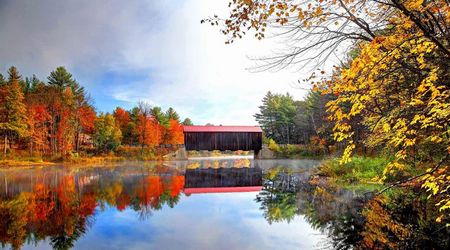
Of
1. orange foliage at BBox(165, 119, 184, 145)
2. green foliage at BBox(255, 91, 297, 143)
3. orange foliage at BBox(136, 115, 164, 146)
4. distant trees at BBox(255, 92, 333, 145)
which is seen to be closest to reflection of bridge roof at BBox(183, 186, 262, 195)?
orange foliage at BBox(136, 115, 164, 146)

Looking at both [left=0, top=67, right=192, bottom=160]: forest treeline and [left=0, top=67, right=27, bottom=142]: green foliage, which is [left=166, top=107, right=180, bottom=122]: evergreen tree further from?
[left=0, top=67, right=27, bottom=142]: green foliage

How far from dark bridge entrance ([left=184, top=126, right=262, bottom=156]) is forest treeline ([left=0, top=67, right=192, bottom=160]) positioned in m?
6.72

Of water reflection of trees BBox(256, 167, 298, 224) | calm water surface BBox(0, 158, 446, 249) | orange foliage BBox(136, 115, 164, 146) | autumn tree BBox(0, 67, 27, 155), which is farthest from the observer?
orange foliage BBox(136, 115, 164, 146)

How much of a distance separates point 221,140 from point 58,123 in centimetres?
1844

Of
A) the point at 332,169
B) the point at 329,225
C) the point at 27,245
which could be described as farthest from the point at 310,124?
the point at 27,245

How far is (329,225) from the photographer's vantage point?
664 centimetres

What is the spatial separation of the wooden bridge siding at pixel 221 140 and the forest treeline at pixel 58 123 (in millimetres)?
6744

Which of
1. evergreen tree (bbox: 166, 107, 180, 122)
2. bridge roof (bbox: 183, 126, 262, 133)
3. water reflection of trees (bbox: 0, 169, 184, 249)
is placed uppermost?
evergreen tree (bbox: 166, 107, 180, 122)

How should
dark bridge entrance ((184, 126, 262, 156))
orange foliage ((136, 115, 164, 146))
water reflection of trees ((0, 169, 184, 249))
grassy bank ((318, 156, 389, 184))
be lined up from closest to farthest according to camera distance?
water reflection of trees ((0, 169, 184, 249)) < grassy bank ((318, 156, 389, 184)) < dark bridge entrance ((184, 126, 262, 156)) < orange foliage ((136, 115, 164, 146))

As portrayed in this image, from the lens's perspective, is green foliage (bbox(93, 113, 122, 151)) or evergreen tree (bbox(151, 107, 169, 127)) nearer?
green foliage (bbox(93, 113, 122, 151))

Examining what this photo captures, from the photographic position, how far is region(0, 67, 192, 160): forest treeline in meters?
30.5

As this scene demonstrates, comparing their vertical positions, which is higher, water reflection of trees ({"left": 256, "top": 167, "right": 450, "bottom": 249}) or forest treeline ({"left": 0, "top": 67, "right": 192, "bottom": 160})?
forest treeline ({"left": 0, "top": 67, "right": 192, "bottom": 160})

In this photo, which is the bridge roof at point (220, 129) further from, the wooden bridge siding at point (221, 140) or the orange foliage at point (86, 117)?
the orange foliage at point (86, 117)

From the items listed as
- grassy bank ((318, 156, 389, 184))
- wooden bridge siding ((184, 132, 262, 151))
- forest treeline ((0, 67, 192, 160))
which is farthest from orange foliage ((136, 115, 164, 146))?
grassy bank ((318, 156, 389, 184))
